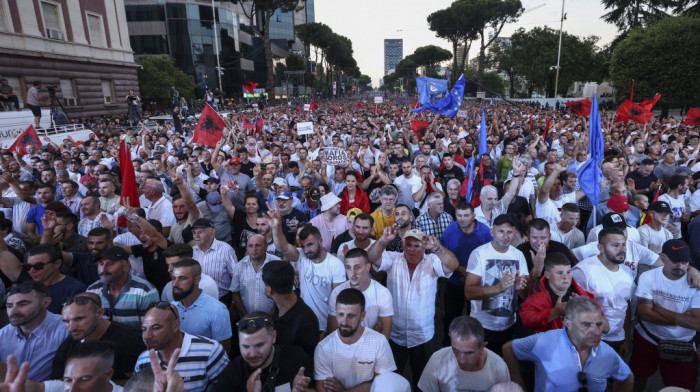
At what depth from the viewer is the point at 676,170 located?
7.18 meters

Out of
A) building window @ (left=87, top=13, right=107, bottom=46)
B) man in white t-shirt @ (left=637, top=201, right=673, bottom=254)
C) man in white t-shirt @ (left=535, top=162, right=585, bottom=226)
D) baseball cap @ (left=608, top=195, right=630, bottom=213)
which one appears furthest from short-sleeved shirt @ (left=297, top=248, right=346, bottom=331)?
building window @ (left=87, top=13, right=107, bottom=46)

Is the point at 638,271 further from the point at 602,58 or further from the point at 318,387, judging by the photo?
the point at 602,58

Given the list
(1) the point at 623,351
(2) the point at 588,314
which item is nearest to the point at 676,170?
(1) the point at 623,351

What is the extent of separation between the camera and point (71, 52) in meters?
22.6

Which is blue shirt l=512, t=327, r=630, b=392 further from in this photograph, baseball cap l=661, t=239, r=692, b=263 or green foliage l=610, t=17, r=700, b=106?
green foliage l=610, t=17, r=700, b=106

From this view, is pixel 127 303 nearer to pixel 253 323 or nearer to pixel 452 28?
pixel 253 323

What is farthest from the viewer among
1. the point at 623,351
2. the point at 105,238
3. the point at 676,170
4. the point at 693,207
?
the point at 676,170

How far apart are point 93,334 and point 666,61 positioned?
1325 inches

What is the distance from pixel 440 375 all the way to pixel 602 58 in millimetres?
55173

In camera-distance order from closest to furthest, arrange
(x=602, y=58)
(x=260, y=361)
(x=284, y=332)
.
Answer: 1. (x=260, y=361)
2. (x=284, y=332)
3. (x=602, y=58)

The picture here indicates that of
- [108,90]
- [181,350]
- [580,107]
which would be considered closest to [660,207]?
[181,350]

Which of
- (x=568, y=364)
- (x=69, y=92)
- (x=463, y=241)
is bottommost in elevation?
(x=568, y=364)

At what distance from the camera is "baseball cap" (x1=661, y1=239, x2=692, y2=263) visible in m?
3.27

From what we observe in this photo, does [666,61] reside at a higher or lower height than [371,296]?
higher
